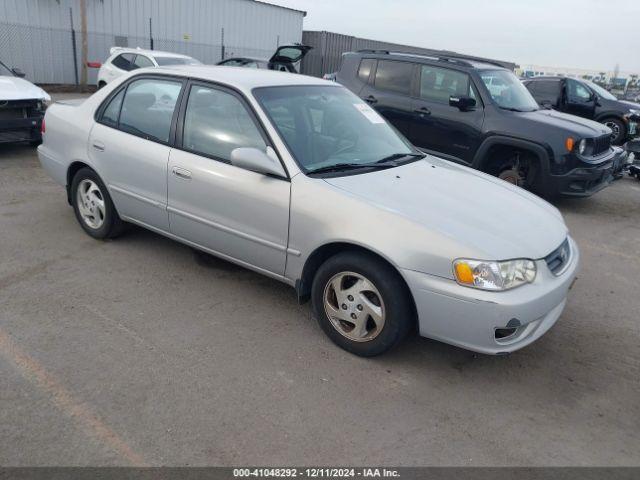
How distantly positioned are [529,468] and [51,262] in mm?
3835

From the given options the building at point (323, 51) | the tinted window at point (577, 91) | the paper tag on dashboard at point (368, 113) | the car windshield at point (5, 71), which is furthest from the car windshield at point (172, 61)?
the building at point (323, 51)

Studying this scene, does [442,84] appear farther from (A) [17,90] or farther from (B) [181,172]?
(A) [17,90]

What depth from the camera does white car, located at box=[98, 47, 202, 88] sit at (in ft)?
43.3

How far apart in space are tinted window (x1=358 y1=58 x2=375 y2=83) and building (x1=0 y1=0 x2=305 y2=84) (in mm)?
13366

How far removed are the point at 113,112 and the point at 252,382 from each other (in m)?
2.79

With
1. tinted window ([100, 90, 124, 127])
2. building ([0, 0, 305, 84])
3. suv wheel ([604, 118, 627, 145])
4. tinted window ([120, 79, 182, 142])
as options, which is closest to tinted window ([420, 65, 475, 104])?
tinted window ([120, 79, 182, 142])

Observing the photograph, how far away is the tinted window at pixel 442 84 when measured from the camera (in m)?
7.45

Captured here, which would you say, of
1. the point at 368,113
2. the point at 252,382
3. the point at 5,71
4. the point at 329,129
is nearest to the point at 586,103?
the point at 368,113

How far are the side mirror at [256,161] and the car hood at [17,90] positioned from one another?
5.62 meters

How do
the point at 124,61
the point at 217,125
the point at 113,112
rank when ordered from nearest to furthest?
the point at 217,125, the point at 113,112, the point at 124,61

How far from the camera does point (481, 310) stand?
2883 mm

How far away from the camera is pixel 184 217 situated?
403 centimetres

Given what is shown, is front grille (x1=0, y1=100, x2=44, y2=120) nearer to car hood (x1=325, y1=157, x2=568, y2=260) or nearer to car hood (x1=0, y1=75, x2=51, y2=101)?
car hood (x1=0, y1=75, x2=51, y2=101)

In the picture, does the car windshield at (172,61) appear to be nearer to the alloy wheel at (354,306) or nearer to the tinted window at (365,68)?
the tinted window at (365,68)
